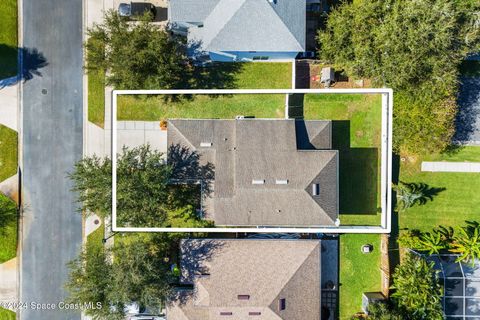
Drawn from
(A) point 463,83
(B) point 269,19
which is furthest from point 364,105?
(B) point 269,19

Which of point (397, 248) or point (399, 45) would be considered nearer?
point (399, 45)

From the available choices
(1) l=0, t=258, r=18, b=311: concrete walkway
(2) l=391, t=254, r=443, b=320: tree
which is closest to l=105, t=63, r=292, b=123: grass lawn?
(1) l=0, t=258, r=18, b=311: concrete walkway

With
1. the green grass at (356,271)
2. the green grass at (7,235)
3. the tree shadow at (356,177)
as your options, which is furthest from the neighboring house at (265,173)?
the green grass at (7,235)

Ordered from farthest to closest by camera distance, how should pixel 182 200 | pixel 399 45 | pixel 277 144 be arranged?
pixel 182 200 → pixel 277 144 → pixel 399 45

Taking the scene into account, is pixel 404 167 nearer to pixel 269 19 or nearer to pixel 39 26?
pixel 269 19

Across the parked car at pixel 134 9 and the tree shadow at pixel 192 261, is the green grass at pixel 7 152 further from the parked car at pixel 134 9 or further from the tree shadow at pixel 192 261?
the tree shadow at pixel 192 261
